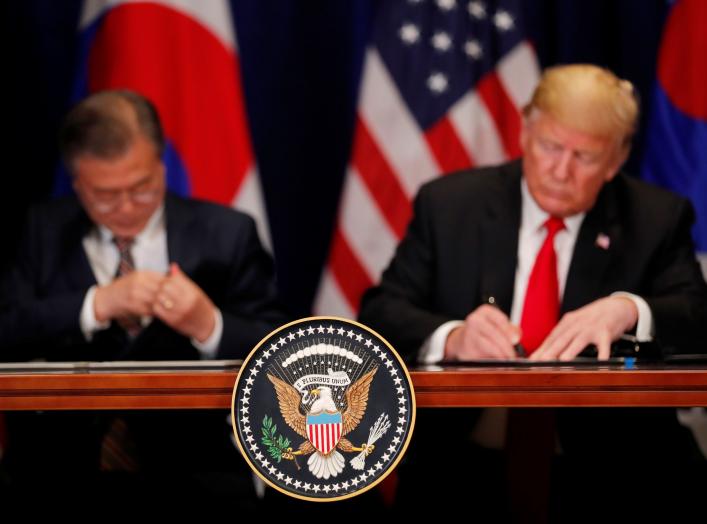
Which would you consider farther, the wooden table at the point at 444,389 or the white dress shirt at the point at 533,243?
the white dress shirt at the point at 533,243

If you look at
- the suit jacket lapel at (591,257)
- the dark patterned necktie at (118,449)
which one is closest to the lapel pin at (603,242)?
the suit jacket lapel at (591,257)

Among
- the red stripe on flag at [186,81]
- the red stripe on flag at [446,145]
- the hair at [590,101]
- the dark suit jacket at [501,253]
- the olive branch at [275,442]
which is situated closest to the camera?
the olive branch at [275,442]

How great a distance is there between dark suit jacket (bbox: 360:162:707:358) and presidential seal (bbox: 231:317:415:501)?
34.9 inches

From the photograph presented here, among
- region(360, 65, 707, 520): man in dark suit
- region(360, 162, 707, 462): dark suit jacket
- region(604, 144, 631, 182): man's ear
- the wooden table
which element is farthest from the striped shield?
region(604, 144, 631, 182): man's ear

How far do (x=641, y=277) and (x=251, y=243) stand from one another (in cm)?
97

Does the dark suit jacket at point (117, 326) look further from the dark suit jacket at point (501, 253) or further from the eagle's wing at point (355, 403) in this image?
the eagle's wing at point (355, 403)

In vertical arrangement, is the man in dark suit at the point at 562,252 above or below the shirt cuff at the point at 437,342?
above

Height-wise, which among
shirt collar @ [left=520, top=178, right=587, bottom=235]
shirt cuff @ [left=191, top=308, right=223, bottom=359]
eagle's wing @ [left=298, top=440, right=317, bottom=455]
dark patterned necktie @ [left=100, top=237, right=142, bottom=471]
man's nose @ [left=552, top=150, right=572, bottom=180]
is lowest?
dark patterned necktie @ [left=100, top=237, right=142, bottom=471]

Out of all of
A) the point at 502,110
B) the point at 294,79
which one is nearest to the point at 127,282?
the point at 294,79

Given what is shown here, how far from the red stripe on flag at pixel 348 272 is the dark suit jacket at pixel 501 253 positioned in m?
0.71

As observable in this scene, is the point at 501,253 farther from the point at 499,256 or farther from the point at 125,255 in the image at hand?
the point at 125,255

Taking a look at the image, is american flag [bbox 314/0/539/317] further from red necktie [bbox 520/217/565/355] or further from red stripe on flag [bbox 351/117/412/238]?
red necktie [bbox 520/217/565/355]

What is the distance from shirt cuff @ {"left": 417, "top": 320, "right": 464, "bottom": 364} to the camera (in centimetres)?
215

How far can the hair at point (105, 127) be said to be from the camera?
2379 mm
